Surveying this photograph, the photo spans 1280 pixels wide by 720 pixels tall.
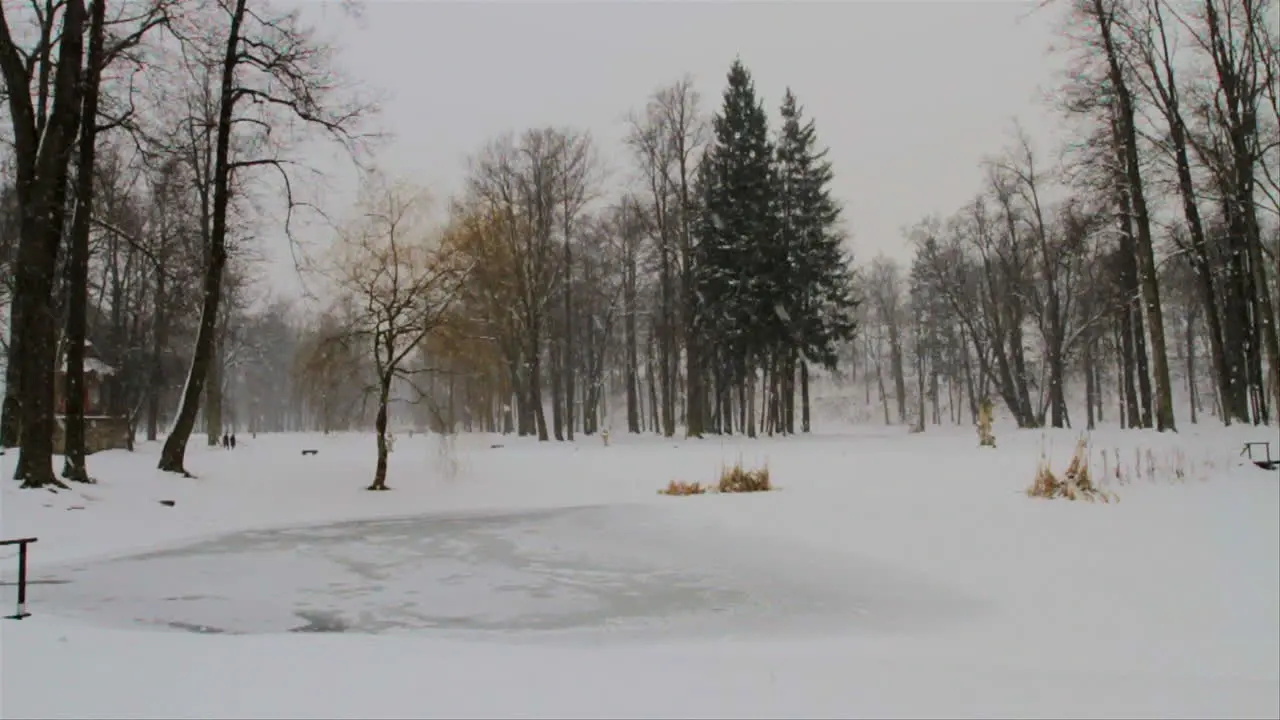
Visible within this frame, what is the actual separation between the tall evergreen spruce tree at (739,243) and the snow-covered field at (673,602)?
16967 millimetres

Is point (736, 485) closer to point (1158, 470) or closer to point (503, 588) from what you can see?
point (1158, 470)

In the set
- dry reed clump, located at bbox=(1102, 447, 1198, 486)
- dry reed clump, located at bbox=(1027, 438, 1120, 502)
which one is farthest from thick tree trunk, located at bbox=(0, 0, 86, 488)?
dry reed clump, located at bbox=(1102, 447, 1198, 486)

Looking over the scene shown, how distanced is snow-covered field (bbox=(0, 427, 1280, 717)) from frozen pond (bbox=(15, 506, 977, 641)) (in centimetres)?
5

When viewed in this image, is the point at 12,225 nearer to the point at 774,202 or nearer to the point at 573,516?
the point at 573,516

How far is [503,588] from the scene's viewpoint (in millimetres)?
7602

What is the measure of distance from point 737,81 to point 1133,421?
22197 millimetres

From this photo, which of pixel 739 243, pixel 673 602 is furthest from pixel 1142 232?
pixel 673 602

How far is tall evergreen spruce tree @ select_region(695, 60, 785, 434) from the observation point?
103 feet

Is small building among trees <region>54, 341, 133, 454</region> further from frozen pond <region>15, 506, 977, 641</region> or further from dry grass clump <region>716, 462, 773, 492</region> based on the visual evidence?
dry grass clump <region>716, 462, 773, 492</region>

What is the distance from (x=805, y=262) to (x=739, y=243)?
12.6ft

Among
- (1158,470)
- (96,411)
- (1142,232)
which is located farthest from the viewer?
(96,411)

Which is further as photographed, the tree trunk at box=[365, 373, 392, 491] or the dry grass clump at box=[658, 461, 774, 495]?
the tree trunk at box=[365, 373, 392, 491]

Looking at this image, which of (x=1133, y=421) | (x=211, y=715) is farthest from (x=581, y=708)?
(x=1133, y=421)

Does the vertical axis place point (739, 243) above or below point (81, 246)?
Result: above
